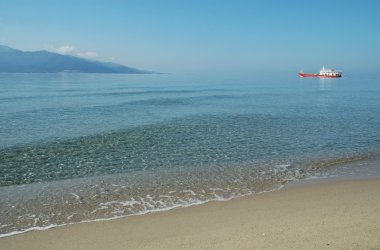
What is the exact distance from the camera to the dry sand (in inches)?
313

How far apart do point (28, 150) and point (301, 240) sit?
1675 cm

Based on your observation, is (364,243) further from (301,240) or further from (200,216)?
(200,216)

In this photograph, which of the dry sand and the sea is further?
the sea

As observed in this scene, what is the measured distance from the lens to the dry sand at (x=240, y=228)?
7.94 metres

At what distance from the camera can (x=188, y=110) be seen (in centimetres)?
4238

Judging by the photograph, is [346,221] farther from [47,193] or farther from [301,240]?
[47,193]

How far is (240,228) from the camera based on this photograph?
8.94 metres

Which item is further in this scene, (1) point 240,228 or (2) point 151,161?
(2) point 151,161

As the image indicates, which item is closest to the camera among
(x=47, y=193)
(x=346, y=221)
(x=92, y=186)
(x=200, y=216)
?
(x=346, y=221)

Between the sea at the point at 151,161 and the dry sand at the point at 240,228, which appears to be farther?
the sea at the point at 151,161

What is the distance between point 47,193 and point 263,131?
17.7 metres

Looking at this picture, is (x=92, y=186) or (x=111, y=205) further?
(x=92, y=186)

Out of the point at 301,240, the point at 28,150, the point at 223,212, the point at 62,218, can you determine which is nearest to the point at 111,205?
the point at 62,218

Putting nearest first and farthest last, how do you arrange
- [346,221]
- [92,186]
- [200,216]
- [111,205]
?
[346,221]
[200,216]
[111,205]
[92,186]
